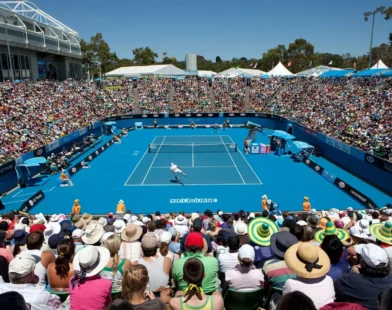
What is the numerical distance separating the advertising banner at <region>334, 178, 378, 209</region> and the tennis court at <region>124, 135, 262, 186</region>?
556 cm

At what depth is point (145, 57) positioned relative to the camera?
416ft

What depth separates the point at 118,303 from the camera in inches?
127

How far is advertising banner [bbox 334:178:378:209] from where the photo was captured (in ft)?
62.1

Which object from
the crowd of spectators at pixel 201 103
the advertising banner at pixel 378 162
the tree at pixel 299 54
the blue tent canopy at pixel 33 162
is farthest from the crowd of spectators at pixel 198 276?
the tree at pixel 299 54

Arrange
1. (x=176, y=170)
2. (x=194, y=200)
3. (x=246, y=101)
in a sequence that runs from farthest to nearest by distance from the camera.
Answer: (x=246, y=101)
(x=176, y=170)
(x=194, y=200)

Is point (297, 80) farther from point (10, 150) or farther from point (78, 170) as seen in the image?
point (10, 150)

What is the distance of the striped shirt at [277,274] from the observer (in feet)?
16.3

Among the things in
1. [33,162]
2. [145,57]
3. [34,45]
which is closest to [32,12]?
[34,45]

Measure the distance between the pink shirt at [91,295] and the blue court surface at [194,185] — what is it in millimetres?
15214

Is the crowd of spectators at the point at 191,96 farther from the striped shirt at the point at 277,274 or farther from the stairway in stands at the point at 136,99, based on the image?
the striped shirt at the point at 277,274

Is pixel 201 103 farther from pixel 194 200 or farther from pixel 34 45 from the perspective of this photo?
pixel 194 200

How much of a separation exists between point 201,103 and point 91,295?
55472 millimetres

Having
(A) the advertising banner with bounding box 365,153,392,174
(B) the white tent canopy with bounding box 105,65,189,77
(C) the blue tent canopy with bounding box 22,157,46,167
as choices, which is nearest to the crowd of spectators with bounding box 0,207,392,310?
(A) the advertising banner with bounding box 365,153,392,174

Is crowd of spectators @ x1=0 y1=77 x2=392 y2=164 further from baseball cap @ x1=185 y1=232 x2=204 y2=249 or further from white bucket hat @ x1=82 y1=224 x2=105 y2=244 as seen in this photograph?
baseball cap @ x1=185 y1=232 x2=204 y2=249
